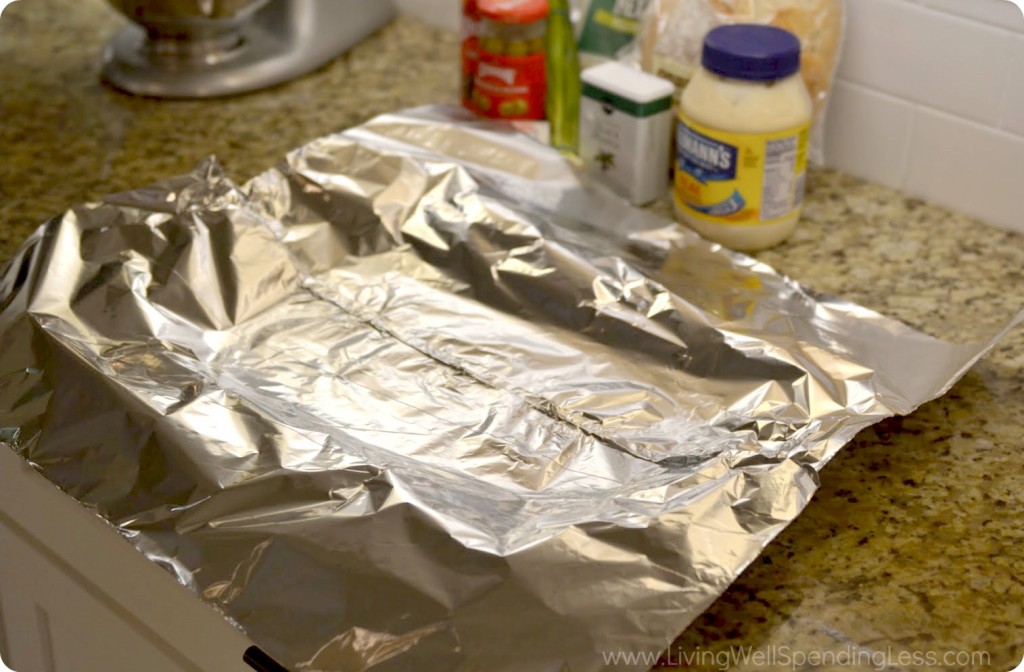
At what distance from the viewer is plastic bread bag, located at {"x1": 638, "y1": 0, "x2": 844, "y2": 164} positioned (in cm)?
90

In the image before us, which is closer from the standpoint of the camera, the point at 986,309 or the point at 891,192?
the point at 986,309

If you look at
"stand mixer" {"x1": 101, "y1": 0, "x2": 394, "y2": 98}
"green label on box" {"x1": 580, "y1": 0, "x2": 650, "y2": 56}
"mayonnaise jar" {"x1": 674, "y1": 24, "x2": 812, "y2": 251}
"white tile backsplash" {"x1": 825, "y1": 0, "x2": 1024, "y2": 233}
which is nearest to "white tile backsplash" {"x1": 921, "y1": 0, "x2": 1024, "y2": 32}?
"white tile backsplash" {"x1": 825, "y1": 0, "x2": 1024, "y2": 233}

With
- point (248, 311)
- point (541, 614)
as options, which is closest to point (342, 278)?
point (248, 311)

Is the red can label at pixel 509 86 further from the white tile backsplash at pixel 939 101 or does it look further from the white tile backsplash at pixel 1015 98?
the white tile backsplash at pixel 1015 98

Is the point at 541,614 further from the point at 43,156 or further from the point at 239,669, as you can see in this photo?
the point at 43,156

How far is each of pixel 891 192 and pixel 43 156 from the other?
717 mm

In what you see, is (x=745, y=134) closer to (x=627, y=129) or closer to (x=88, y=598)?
(x=627, y=129)

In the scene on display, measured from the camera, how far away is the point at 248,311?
33.2 inches

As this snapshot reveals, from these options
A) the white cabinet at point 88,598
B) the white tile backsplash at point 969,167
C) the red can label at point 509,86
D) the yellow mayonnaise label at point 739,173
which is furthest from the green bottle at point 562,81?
the white cabinet at point 88,598

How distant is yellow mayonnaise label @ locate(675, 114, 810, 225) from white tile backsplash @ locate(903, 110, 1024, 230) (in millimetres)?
119

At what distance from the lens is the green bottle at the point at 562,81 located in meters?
1.01

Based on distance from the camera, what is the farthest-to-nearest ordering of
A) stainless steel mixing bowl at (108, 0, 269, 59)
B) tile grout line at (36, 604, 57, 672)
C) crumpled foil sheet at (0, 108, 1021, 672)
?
stainless steel mixing bowl at (108, 0, 269, 59) < tile grout line at (36, 604, 57, 672) < crumpled foil sheet at (0, 108, 1021, 672)

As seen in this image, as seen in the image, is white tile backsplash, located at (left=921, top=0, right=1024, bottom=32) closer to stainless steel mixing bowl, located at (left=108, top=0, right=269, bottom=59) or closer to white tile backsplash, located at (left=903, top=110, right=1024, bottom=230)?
white tile backsplash, located at (left=903, top=110, right=1024, bottom=230)

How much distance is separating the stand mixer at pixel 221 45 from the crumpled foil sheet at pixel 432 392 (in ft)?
0.67
